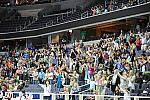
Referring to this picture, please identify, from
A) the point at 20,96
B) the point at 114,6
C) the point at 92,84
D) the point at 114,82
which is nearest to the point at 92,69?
the point at 92,84

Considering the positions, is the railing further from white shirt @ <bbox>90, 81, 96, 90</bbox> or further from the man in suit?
white shirt @ <bbox>90, 81, 96, 90</bbox>

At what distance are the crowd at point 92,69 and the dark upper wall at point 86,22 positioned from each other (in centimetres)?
337

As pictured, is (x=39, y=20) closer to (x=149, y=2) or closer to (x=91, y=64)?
(x=149, y=2)

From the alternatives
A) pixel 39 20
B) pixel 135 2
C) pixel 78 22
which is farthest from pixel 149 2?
pixel 39 20

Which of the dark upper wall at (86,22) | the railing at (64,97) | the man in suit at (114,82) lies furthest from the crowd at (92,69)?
the dark upper wall at (86,22)

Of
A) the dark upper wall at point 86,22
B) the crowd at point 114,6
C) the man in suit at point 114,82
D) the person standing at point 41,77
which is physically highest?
the crowd at point 114,6

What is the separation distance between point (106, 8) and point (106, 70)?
464 inches

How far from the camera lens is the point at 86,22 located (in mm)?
32188

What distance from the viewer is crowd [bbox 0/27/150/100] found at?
699 inches

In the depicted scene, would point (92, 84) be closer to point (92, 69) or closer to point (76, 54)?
point (92, 69)

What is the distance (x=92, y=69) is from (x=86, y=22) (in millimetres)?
11705

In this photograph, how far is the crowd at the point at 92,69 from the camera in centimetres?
1777

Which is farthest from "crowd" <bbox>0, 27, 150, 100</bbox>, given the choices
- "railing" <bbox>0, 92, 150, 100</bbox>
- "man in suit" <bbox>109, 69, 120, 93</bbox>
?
"railing" <bbox>0, 92, 150, 100</bbox>

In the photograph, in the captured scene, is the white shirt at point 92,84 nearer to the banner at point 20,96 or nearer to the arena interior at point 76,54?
the arena interior at point 76,54
